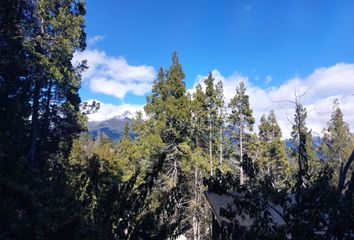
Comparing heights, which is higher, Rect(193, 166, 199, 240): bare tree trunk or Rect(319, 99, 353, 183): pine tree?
Rect(319, 99, 353, 183): pine tree

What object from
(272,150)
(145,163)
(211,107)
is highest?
(211,107)

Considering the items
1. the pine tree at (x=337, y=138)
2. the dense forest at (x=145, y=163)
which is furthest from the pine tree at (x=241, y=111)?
the pine tree at (x=337, y=138)

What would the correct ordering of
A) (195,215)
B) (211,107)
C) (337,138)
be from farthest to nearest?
(337,138), (211,107), (195,215)

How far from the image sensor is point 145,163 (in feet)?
64.3

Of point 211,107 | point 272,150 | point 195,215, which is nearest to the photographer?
point 195,215

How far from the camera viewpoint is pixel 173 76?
68.7 ft

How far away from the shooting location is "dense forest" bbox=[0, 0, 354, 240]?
9.52 ft

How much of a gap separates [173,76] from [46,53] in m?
8.89

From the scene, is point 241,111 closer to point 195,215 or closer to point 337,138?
point 195,215

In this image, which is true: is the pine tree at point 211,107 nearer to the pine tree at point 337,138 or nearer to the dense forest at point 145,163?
the dense forest at point 145,163

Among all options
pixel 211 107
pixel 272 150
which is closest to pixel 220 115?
pixel 211 107

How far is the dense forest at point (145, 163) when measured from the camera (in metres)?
2.90

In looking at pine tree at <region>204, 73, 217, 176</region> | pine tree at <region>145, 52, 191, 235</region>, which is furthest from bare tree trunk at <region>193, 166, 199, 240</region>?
pine tree at <region>204, 73, 217, 176</region>

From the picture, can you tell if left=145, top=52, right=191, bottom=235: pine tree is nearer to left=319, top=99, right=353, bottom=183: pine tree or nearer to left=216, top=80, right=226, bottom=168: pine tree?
left=216, top=80, right=226, bottom=168: pine tree
